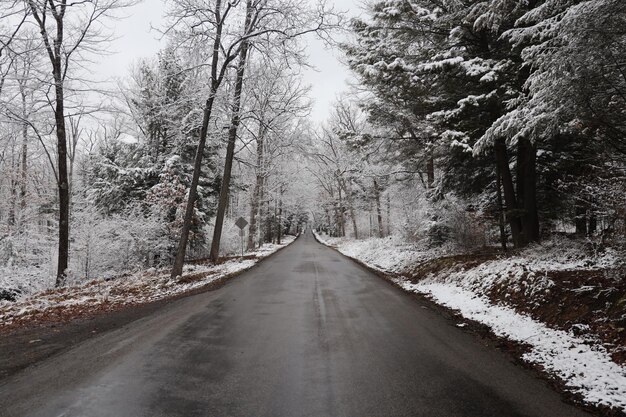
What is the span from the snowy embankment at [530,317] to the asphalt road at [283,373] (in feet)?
1.51

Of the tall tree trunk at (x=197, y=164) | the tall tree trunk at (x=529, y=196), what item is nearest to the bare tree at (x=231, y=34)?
the tall tree trunk at (x=197, y=164)

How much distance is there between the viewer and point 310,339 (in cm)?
578

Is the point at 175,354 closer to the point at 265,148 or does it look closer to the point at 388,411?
the point at 388,411

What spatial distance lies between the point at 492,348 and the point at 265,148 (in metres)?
26.4

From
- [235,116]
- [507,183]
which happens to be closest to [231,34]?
[235,116]

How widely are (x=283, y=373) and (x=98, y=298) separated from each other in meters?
8.51

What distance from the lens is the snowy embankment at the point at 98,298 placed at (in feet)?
28.6

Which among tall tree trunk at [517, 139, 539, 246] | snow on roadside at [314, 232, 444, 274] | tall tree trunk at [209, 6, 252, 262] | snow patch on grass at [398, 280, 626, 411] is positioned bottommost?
snow patch on grass at [398, 280, 626, 411]

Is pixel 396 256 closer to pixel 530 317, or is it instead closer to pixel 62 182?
pixel 530 317

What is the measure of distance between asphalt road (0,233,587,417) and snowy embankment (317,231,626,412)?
1.51 feet

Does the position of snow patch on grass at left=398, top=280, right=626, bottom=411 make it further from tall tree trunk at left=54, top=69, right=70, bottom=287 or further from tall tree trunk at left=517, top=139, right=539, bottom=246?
tall tree trunk at left=54, top=69, right=70, bottom=287

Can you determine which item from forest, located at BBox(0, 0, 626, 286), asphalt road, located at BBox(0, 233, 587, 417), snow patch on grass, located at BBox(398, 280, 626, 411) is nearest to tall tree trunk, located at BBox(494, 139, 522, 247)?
forest, located at BBox(0, 0, 626, 286)

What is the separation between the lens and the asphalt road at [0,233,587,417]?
3.59 m

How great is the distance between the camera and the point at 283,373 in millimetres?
4406
